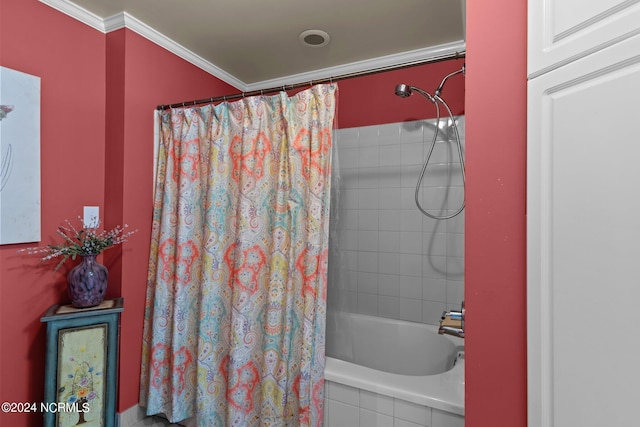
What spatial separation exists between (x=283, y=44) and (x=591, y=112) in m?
1.93

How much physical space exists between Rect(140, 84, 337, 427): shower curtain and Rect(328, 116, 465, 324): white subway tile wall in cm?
66

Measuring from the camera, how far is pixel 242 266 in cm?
166

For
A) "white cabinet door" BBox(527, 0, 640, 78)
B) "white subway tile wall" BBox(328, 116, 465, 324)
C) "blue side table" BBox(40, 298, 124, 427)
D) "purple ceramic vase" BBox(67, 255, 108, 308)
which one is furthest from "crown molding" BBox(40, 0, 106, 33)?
"white cabinet door" BBox(527, 0, 640, 78)

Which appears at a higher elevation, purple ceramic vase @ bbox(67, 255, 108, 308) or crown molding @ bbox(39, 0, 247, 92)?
crown molding @ bbox(39, 0, 247, 92)

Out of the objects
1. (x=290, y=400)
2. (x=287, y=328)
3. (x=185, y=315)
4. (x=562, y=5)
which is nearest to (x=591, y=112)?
(x=562, y=5)

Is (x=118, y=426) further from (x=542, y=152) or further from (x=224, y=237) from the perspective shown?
(x=542, y=152)

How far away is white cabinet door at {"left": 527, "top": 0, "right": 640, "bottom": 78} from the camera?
67 cm

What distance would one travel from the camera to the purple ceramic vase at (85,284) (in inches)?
64.2

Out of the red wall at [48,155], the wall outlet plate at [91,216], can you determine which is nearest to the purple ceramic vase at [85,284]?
the red wall at [48,155]

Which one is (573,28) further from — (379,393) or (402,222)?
(402,222)

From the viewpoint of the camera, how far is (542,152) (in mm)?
821

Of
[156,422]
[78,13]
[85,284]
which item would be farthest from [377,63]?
[156,422]

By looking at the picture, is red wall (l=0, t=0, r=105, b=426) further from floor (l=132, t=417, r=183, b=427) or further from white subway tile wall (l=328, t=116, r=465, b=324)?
white subway tile wall (l=328, t=116, r=465, b=324)

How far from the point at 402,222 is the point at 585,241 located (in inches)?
67.0
